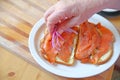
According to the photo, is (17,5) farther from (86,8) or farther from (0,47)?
(86,8)

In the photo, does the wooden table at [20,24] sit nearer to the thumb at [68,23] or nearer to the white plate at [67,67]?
the white plate at [67,67]

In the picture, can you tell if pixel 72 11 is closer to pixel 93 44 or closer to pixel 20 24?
pixel 93 44

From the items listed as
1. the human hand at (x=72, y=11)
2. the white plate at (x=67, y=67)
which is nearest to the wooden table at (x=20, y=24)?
the white plate at (x=67, y=67)

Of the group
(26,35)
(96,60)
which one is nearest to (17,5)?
(26,35)

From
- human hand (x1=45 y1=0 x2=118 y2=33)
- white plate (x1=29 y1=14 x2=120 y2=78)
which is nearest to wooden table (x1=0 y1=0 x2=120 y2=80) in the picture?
white plate (x1=29 y1=14 x2=120 y2=78)

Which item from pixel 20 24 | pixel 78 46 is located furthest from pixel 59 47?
pixel 20 24
